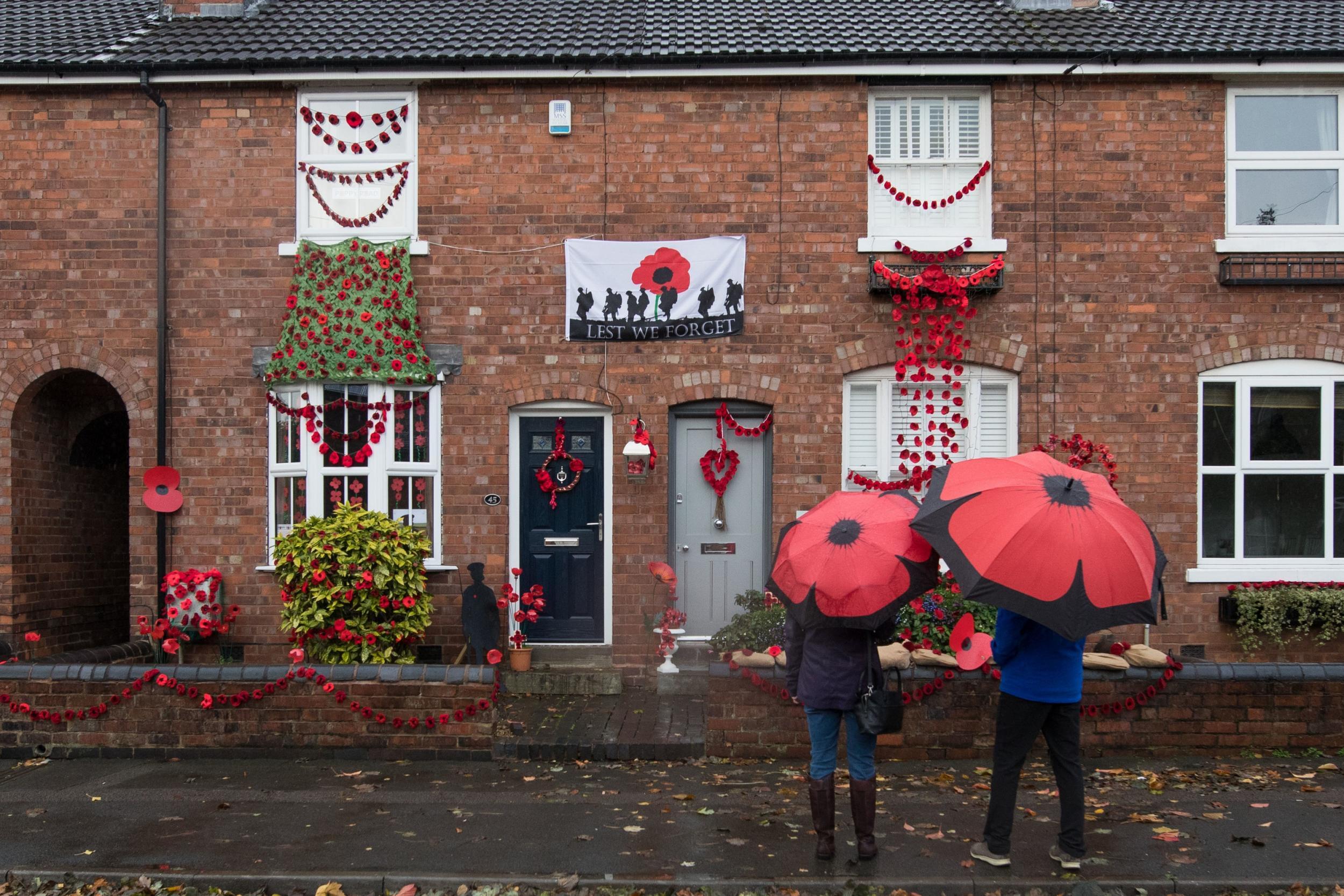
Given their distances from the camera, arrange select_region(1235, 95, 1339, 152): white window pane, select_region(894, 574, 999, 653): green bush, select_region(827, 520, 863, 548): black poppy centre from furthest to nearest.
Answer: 1. select_region(1235, 95, 1339, 152): white window pane
2. select_region(894, 574, 999, 653): green bush
3. select_region(827, 520, 863, 548): black poppy centre

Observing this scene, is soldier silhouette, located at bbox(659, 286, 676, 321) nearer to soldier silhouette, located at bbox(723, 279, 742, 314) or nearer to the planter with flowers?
soldier silhouette, located at bbox(723, 279, 742, 314)

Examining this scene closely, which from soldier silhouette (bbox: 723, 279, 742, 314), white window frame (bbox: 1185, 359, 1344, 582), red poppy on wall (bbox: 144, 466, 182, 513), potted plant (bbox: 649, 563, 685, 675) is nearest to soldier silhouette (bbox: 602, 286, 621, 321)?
soldier silhouette (bbox: 723, 279, 742, 314)

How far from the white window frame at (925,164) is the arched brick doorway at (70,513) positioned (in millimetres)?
7663

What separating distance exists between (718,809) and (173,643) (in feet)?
18.3

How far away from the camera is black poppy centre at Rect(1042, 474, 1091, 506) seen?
5.03 meters

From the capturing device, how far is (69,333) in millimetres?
10258

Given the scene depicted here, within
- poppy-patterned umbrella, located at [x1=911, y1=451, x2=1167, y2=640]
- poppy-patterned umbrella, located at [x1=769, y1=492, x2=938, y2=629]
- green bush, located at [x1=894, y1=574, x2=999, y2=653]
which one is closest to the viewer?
poppy-patterned umbrella, located at [x1=911, y1=451, x2=1167, y2=640]

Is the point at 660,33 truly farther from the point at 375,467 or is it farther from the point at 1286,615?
the point at 1286,615

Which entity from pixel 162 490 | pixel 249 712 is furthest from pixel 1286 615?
pixel 162 490

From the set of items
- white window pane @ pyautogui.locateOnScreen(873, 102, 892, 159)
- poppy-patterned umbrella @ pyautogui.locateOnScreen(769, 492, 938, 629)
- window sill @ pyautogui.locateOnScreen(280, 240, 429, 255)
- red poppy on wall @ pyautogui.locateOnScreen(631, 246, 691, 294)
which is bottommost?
poppy-patterned umbrella @ pyautogui.locateOnScreen(769, 492, 938, 629)

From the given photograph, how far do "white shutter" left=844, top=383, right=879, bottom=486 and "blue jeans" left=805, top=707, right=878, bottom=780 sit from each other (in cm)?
490

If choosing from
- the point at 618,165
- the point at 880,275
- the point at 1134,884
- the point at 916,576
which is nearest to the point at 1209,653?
the point at 880,275

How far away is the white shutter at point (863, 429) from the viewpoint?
33.5ft

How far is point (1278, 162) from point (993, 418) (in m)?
3.65
